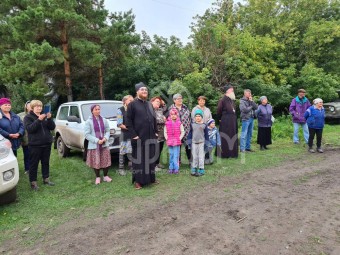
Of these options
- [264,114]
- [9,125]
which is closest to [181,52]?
[264,114]

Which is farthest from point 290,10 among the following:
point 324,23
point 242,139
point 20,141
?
point 20,141

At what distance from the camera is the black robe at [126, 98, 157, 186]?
565 centimetres

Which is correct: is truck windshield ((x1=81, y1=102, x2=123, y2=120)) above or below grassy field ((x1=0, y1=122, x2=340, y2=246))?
above

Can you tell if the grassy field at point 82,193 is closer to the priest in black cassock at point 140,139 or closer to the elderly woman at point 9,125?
the priest in black cassock at point 140,139

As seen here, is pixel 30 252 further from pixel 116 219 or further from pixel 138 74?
pixel 138 74

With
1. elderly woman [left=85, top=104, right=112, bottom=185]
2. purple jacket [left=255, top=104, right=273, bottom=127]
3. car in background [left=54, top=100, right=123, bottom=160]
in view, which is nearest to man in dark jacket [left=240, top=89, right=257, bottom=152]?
purple jacket [left=255, top=104, right=273, bottom=127]

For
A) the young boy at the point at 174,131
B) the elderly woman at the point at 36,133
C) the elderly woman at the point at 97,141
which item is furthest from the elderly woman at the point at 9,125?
the young boy at the point at 174,131

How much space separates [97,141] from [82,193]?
1054 mm

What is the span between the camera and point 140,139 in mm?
5668

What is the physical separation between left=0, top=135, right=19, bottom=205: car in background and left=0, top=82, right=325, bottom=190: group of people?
2.18ft

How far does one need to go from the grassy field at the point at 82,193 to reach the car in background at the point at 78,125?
1.76 feet

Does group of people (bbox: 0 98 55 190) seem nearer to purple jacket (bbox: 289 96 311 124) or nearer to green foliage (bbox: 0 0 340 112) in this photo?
green foliage (bbox: 0 0 340 112)

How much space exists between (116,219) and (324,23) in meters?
15.8

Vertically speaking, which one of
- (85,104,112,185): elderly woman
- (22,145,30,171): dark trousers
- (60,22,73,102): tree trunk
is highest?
(60,22,73,102): tree trunk
